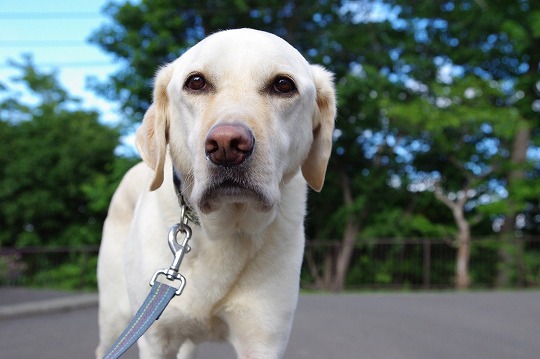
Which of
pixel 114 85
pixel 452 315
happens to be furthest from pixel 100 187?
pixel 452 315

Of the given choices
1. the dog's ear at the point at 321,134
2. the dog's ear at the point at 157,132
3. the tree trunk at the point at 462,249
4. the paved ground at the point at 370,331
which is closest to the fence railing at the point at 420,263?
the tree trunk at the point at 462,249

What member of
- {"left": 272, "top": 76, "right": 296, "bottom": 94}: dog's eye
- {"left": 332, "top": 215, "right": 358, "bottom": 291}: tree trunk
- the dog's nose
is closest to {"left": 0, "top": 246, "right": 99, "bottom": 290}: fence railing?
{"left": 332, "top": 215, "right": 358, "bottom": 291}: tree trunk

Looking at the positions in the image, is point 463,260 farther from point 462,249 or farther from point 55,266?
point 55,266

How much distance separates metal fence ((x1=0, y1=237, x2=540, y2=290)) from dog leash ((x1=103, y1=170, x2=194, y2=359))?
51.3 ft

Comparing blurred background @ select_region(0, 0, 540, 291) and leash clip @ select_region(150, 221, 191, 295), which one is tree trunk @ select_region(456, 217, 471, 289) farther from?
leash clip @ select_region(150, 221, 191, 295)

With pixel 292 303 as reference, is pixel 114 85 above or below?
above

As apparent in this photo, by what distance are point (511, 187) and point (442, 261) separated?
9.87ft

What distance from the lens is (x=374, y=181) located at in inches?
771

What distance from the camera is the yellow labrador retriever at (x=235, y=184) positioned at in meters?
2.04

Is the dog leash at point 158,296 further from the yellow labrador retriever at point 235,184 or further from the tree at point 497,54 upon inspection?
the tree at point 497,54

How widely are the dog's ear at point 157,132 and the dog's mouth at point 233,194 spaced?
376 mm

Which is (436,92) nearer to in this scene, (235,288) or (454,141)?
(454,141)

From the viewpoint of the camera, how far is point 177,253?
2.26m

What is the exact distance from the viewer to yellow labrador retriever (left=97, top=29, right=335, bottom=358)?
2.04 metres
